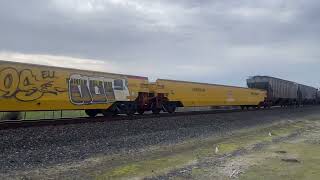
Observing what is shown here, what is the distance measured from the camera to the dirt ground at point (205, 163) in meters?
12.0

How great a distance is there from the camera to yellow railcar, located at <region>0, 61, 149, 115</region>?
1956cm

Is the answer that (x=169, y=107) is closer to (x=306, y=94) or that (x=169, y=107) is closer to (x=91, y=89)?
(x=91, y=89)

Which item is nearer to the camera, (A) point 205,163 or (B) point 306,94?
(A) point 205,163

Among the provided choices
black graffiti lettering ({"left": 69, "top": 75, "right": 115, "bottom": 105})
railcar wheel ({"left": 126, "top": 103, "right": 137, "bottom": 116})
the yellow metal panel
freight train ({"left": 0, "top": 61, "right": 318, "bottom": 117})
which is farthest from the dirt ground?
the yellow metal panel

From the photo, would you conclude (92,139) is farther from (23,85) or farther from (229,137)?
(229,137)

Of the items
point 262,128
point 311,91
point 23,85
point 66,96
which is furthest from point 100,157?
point 311,91

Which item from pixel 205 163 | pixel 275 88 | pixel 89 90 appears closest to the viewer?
pixel 205 163

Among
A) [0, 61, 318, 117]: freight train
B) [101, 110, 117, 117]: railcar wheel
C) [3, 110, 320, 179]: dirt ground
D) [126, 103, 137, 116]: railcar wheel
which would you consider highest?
[0, 61, 318, 117]: freight train

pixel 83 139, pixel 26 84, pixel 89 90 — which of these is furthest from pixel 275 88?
pixel 83 139

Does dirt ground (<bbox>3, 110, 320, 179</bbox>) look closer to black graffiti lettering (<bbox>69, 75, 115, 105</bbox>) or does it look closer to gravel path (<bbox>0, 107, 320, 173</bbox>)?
gravel path (<bbox>0, 107, 320, 173</bbox>)

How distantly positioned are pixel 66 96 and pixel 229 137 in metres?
8.62

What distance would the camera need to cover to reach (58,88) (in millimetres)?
22297

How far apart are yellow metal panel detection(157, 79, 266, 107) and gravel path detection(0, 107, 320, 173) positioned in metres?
8.04

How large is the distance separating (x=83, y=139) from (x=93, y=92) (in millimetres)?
7720
